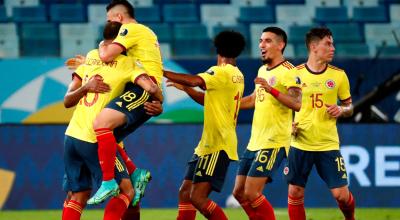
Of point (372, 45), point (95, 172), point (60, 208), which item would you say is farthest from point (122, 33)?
point (372, 45)

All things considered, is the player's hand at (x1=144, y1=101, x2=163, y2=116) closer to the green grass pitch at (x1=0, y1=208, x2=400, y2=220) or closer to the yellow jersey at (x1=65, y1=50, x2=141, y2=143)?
the yellow jersey at (x1=65, y1=50, x2=141, y2=143)

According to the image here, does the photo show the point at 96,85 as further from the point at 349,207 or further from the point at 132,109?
the point at 349,207

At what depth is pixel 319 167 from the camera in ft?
35.8

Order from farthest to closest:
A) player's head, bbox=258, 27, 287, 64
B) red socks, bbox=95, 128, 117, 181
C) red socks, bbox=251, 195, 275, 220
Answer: player's head, bbox=258, 27, 287, 64 < red socks, bbox=251, 195, 275, 220 < red socks, bbox=95, 128, 117, 181

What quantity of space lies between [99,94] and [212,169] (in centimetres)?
147

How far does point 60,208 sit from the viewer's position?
14.8 metres

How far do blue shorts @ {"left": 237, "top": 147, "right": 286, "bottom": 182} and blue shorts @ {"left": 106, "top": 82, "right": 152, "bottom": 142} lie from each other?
5.66ft

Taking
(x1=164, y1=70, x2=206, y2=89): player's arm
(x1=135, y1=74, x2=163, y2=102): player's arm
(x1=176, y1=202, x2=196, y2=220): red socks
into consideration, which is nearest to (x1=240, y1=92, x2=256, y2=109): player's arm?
(x1=164, y1=70, x2=206, y2=89): player's arm

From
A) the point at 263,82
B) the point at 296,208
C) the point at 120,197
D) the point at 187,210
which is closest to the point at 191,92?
the point at 263,82

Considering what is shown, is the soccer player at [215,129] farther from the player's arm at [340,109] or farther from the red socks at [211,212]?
the player's arm at [340,109]

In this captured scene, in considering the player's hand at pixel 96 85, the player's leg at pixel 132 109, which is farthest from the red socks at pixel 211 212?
the player's hand at pixel 96 85

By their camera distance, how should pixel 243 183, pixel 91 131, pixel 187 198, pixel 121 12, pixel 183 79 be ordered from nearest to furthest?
pixel 91 131
pixel 121 12
pixel 183 79
pixel 187 198
pixel 243 183

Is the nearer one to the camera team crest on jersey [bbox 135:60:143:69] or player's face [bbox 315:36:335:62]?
team crest on jersey [bbox 135:60:143:69]

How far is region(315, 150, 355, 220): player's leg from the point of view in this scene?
10.7 meters
